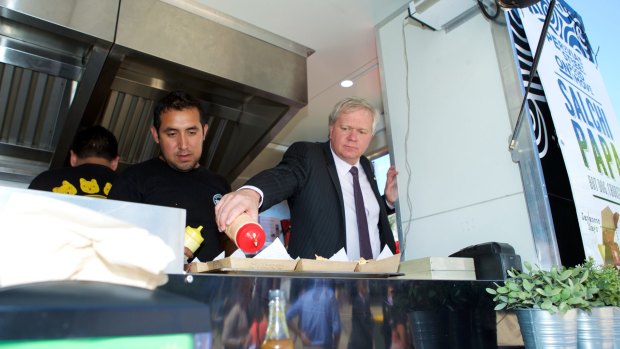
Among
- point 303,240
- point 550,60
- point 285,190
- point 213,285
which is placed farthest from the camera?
point 550,60

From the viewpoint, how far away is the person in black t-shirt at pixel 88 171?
6.32ft

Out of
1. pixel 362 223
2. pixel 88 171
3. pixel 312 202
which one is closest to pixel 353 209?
pixel 362 223

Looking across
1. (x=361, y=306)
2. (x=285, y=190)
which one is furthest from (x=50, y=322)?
(x=285, y=190)

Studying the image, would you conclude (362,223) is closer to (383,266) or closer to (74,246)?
(383,266)

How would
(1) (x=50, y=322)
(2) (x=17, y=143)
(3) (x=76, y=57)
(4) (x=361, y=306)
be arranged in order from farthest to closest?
(2) (x=17, y=143) < (3) (x=76, y=57) < (4) (x=361, y=306) < (1) (x=50, y=322)

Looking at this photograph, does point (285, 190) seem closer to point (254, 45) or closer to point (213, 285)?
point (213, 285)

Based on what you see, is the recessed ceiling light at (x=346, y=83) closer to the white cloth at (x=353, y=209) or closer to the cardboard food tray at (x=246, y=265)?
the white cloth at (x=353, y=209)

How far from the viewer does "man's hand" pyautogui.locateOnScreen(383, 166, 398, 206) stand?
6.49 ft

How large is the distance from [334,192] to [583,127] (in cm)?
103

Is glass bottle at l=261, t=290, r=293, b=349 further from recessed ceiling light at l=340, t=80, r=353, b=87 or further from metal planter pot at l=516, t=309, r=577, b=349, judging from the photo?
recessed ceiling light at l=340, t=80, r=353, b=87

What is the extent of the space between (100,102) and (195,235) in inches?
62.9

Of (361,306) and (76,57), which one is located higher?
(76,57)

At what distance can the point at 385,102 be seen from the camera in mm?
2125

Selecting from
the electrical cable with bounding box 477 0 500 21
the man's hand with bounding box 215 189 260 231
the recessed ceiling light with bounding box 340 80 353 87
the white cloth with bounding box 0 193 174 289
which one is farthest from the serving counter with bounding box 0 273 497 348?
the recessed ceiling light with bounding box 340 80 353 87
